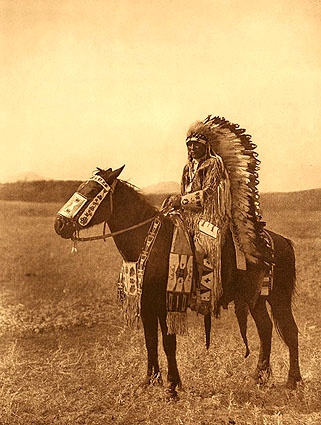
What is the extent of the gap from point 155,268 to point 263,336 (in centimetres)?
69

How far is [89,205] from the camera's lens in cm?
264

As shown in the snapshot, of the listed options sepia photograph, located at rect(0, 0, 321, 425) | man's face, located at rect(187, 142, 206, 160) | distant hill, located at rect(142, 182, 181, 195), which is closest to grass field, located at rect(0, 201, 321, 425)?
sepia photograph, located at rect(0, 0, 321, 425)

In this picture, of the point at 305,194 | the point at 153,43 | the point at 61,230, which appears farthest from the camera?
the point at 153,43

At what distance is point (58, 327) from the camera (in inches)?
125

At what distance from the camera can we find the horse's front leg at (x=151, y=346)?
8.79ft

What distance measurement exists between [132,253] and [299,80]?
52.7 inches

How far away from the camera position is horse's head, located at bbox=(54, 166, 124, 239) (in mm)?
2643

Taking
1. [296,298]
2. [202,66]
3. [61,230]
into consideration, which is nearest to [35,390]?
[61,230]

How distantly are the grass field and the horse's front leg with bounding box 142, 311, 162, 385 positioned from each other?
52 mm

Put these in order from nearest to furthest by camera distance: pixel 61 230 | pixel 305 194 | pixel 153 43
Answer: pixel 61 230 → pixel 305 194 → pixel 153 43

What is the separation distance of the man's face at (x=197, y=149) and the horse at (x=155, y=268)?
0.36 m

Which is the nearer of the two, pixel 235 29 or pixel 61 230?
pixel 61 230

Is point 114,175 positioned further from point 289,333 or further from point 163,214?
point 289,333

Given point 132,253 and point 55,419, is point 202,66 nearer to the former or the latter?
point 132,253
